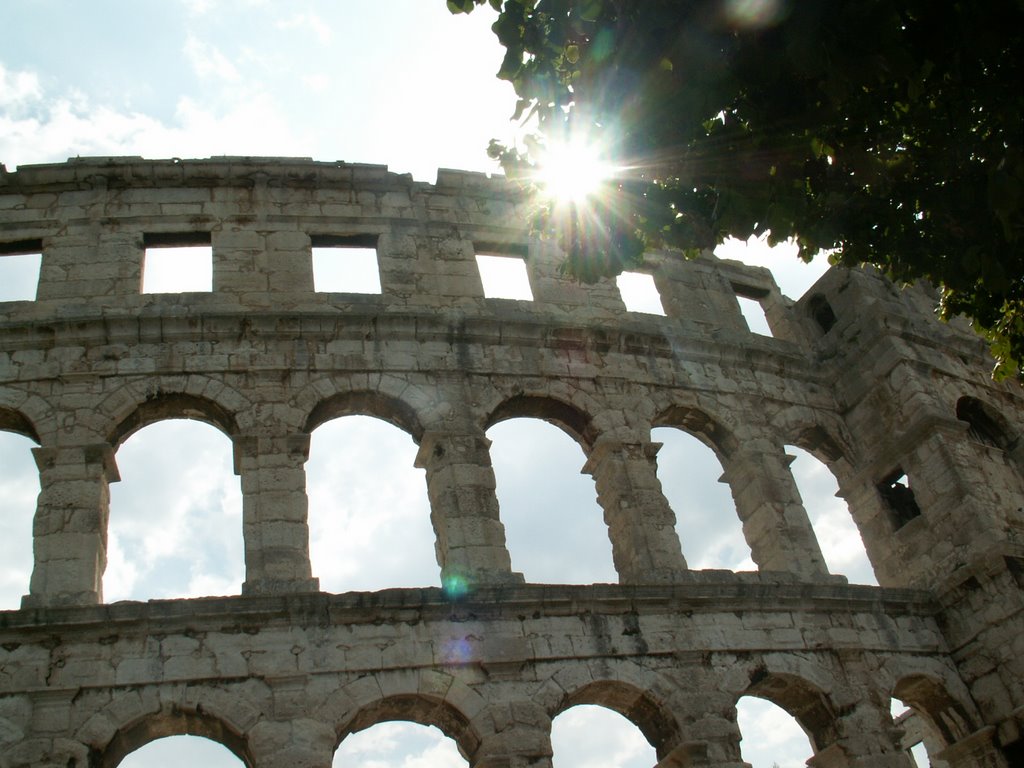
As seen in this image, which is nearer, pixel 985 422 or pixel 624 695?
pixel 624 695

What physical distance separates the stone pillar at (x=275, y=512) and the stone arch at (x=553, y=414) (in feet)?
8.03

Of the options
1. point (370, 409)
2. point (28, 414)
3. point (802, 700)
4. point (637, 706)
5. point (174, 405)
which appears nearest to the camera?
point (637, 706)

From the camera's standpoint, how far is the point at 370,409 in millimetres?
11609

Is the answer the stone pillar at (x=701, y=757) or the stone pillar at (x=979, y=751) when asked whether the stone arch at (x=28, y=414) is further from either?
the stone pillar at (x=979, y=751)

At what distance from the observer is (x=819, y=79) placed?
239 inches

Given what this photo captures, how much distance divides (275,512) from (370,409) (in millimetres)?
1965

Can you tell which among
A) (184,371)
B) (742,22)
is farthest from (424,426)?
(742,22)

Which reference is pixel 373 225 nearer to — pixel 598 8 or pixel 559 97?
pixel 559 97

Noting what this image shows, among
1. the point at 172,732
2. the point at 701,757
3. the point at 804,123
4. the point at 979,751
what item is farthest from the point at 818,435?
the point at 172,732

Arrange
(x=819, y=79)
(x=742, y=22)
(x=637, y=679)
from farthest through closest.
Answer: (x=637, y=679) < (x=819, y=79) < (x=742, y=22)

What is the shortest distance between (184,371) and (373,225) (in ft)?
11.2

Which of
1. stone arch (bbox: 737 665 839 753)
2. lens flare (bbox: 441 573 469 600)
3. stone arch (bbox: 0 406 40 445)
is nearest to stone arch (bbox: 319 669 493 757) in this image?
lens flare (bbox: 441 573 469 600)

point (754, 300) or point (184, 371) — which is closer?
point (184, 371)

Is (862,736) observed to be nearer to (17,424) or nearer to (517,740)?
(517,740)
